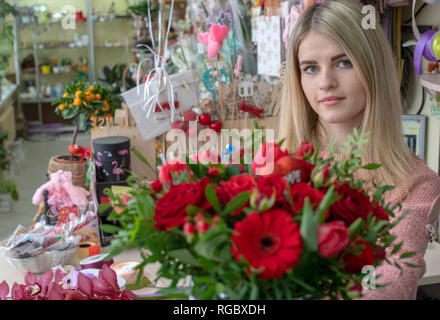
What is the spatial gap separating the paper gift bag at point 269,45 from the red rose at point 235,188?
6.86 feet

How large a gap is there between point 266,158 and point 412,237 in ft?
1.55

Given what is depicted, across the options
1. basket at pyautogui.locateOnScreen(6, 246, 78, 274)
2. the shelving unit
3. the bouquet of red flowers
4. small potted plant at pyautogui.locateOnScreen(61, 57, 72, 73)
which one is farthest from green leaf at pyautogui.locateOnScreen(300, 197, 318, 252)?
small potted plant at pyautogui.locateOnScreen(61, 57, 72, 73)

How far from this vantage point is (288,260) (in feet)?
1.70

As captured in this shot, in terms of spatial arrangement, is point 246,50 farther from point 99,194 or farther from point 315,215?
point 315,215

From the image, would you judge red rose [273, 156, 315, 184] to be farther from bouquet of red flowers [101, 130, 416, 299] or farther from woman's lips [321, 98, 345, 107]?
woman's lips [321, 98, 345, 107]

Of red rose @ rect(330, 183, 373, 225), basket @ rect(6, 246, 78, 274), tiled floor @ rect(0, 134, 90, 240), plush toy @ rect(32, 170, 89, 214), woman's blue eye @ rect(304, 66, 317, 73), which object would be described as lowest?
tiled floor @ rect(0, 134, 90, 240)

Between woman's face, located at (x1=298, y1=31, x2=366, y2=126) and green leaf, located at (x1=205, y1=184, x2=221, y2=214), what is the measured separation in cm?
59

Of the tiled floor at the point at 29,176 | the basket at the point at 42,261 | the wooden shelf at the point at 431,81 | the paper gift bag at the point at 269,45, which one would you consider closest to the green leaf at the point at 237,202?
the basket at the point at 42,261

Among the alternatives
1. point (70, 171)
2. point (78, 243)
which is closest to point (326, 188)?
point (78, 243)

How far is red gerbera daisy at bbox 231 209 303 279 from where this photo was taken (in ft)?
1.71

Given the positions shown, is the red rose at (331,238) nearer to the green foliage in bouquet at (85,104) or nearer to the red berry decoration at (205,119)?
the red berry decoration at (205,119)

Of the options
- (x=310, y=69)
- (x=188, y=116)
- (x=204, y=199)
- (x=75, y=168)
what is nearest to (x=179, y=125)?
(x=188, y=116)

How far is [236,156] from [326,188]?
0.16 m

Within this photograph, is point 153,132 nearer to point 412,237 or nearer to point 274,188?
point 412,237
